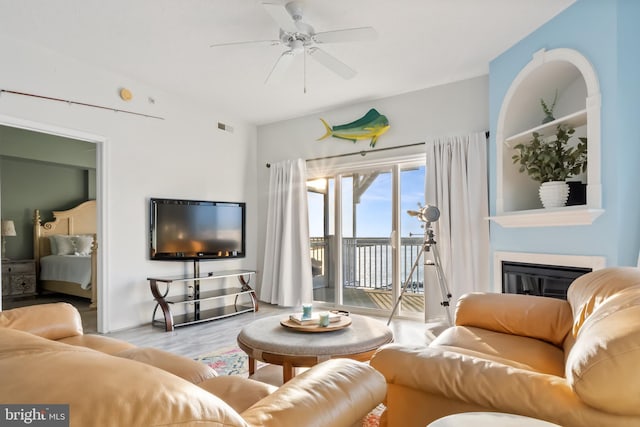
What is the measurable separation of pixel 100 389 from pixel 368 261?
14.2 ft

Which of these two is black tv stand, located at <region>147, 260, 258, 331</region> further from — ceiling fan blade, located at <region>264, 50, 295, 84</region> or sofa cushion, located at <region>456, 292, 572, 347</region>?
sofa cushion, located at <region>456, 292, 572, 347</region>

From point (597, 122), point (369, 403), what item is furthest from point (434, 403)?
point (597, 122)

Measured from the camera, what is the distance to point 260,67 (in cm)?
361

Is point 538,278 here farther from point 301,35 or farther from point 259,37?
point 259,37

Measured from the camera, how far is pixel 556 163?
284 centimetres

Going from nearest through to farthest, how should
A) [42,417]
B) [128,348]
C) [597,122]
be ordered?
[42,417]
[128,348]
[597,122]

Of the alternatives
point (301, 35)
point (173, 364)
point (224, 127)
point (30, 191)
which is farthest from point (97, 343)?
point (30, 191)

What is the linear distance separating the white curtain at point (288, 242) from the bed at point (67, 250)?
236cm

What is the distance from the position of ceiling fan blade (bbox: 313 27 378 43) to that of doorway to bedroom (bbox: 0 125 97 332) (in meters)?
4.76

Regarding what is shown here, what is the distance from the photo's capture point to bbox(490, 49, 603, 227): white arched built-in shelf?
2484 millimetres

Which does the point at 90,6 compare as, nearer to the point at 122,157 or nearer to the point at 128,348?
the point at 122,157

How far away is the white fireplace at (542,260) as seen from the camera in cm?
249

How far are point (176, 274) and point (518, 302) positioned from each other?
370 cm

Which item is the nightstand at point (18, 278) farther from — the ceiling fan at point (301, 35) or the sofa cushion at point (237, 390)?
the sofa cushion at point (237, 390)
